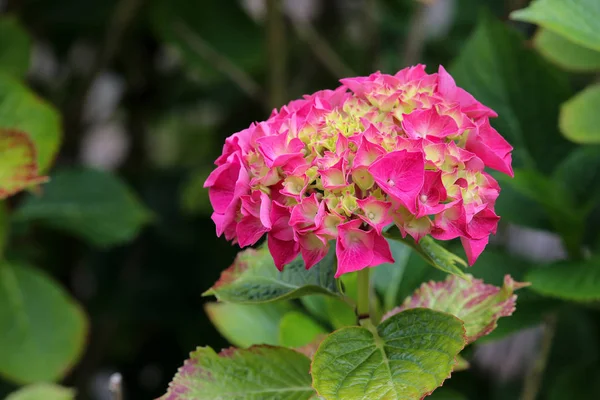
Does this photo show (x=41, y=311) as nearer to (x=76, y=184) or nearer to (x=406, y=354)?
(x=76, y=184)

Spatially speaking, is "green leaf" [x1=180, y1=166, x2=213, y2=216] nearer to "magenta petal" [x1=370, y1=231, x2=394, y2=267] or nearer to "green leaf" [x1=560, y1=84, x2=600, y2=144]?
"green leaf" [x1=560, y1=84, x2=600, y2=144]

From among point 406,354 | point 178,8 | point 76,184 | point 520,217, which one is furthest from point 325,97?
point 178,8

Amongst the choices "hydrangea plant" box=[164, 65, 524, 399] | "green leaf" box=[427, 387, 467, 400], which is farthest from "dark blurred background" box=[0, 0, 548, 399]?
"hydrangea plant" box=[164, 65, 524, 399]

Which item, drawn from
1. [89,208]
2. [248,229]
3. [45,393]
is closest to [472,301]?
[248,229]

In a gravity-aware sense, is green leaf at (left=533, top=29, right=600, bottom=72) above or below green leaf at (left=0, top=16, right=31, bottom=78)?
below

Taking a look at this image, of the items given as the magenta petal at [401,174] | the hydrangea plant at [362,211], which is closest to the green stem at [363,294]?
the hydrangea plant at [362,211]

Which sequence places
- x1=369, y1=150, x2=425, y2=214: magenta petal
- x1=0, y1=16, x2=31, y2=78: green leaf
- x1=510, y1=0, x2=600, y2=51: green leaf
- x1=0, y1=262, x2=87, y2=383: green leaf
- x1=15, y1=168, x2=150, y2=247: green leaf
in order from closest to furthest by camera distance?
x1=369, y1=150, x2=425, y2=214: magenta petal
x1=510, y1=0, x2=600, y2=51: green leaf
x1=0, y1=262, x2=87, y2=383: green leaf
x1=15, y1=168, x2=150, y2=247: green leaf
x1=0, y1=16, x2=31, y2=78: green leaf

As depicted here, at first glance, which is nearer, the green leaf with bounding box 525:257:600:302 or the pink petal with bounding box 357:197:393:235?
the pink petal with bounding box 357:197:393:235
